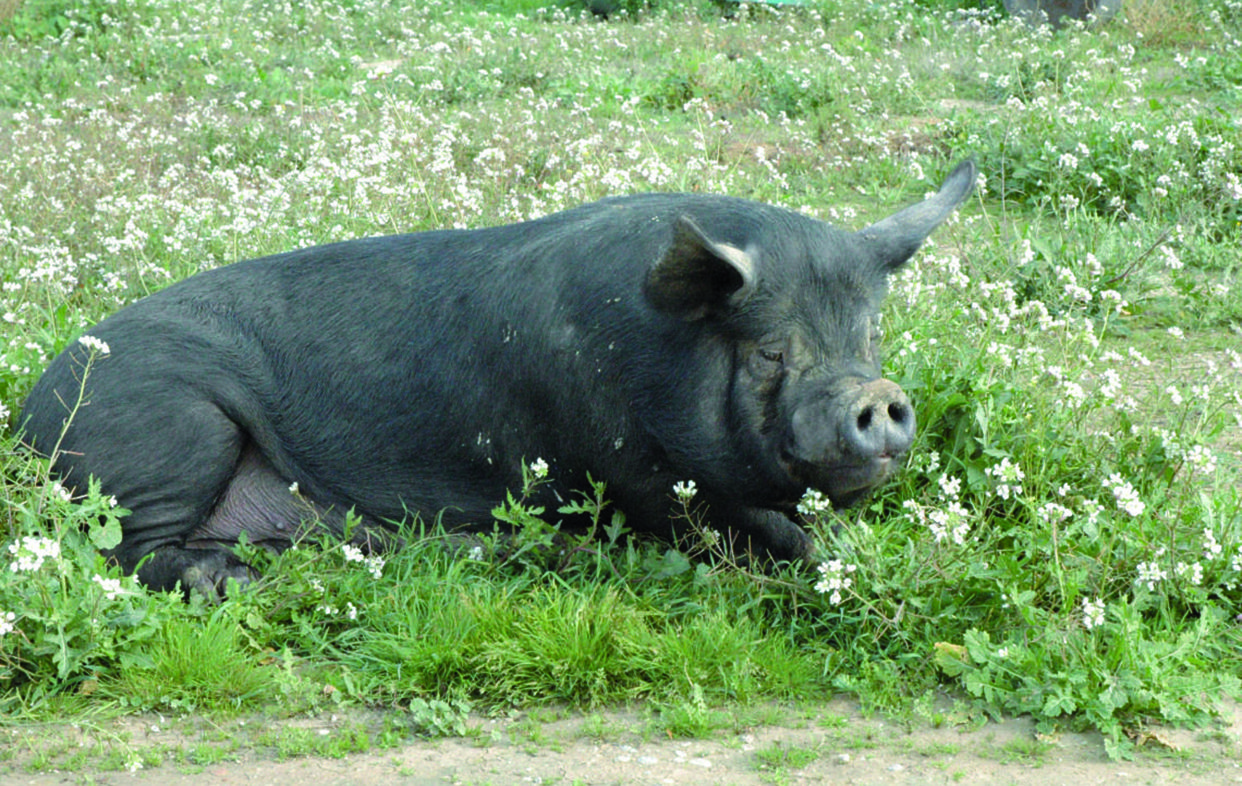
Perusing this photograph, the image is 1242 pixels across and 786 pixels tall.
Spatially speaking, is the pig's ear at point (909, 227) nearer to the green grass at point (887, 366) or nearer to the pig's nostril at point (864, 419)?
the green grass at point (887, 366)

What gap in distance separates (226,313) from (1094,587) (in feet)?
9.65

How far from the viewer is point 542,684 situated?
381 cm

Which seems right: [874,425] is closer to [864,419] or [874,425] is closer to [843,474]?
[864,419]

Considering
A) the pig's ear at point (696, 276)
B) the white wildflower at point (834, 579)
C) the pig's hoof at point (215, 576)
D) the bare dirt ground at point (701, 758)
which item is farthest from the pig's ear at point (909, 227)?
the pig's hoof at point (215, 576)

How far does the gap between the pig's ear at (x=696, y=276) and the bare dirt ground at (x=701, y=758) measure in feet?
3.97

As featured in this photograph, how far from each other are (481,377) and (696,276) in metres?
0.91

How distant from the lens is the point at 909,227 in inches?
176

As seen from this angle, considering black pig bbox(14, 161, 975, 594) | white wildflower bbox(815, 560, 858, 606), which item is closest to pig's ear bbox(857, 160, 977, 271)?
black pig bbox(14, 161, 975, 594)

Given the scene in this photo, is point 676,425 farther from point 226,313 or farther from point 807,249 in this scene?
point 226,313

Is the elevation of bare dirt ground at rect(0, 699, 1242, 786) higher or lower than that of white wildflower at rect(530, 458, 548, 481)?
lower

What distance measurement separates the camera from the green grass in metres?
3.80

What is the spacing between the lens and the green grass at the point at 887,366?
12.5 ft

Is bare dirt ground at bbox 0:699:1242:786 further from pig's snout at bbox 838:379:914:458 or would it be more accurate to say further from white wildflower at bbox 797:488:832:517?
pig's snout at bbox 838:379:914:458

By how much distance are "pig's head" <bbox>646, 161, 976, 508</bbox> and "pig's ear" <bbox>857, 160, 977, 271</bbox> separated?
1.5 inches
